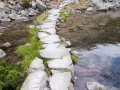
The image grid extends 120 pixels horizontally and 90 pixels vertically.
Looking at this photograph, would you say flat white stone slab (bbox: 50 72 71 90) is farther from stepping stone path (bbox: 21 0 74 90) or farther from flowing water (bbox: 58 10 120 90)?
flowing water (bbox: 58 10 120 90)

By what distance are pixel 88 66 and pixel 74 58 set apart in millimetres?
799

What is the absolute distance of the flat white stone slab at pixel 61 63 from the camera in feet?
23.9

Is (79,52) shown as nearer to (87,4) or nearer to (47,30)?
(47,30)

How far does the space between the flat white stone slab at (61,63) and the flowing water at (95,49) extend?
576mm

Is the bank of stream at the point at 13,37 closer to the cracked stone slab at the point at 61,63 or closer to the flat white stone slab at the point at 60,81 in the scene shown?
the cracked stone slab at the point at 61,63

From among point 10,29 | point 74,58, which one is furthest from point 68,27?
point 74,58

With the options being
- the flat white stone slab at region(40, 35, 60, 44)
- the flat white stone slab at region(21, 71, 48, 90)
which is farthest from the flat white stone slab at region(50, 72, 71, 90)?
the flat white stone slab at region(40, 35, 60, 44)

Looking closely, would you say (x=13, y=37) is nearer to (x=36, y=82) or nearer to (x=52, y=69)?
(x=52, y=69)

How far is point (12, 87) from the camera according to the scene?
6.21 meters

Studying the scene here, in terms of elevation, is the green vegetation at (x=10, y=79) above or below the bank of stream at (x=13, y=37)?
above

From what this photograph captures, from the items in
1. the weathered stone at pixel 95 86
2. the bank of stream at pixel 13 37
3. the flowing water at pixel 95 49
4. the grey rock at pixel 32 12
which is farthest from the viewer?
the grey rock at pixel 32 12

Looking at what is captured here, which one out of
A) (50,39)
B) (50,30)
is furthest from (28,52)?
(50,30)

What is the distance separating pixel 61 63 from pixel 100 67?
5.54 ft

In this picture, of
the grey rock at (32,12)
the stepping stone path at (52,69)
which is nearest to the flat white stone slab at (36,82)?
the stepping stone path at (52,69)
